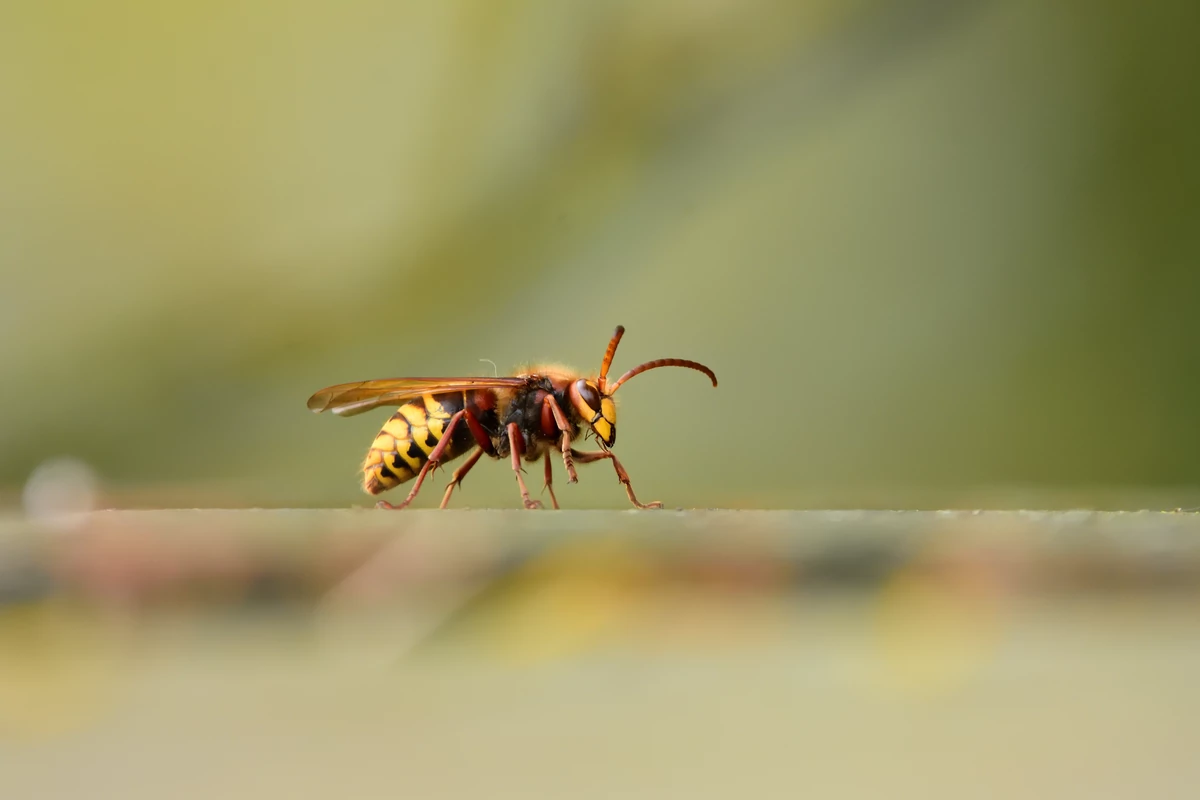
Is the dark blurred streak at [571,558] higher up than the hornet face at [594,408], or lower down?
higher up

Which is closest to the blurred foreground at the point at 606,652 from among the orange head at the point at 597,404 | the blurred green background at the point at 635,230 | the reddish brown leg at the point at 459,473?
the reddish brown leg at the point at 459,473

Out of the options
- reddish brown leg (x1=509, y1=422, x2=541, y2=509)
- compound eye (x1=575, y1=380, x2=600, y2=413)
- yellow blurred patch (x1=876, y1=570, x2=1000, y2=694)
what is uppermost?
yellow blurred patch (x1=876, y1=570, x2=1000, y2=694)

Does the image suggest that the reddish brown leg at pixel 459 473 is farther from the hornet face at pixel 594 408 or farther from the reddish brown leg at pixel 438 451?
the hornet face at pixel 594 408

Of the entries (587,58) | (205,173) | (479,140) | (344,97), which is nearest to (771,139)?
(587,58)

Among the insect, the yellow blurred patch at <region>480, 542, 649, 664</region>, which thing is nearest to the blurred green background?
the insect

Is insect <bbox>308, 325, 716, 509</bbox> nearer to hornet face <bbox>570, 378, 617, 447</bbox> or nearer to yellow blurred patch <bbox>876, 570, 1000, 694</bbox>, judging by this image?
hornet face <bbox>570, 378, 617, 447</bbox>

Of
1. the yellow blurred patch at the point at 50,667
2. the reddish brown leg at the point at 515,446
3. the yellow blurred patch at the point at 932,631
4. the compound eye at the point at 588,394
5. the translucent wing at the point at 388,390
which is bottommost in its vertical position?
the reddish brown leg at the point at 515,446
